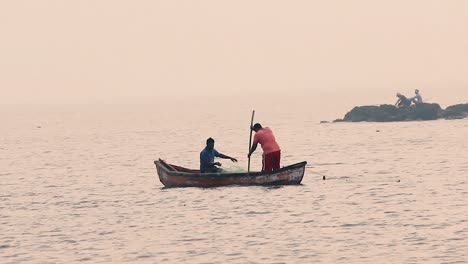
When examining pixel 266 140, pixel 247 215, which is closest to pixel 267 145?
pixel 266 140

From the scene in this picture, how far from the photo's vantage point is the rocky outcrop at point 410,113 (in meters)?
101

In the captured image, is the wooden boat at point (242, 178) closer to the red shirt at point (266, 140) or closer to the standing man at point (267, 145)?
the standing man at point (267, 145)

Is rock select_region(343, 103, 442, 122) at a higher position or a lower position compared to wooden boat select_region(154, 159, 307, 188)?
higher

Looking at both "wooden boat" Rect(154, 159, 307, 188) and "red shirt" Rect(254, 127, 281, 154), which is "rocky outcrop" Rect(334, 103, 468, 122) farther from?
"red shirt" Rect(254, 127, 281, 154)

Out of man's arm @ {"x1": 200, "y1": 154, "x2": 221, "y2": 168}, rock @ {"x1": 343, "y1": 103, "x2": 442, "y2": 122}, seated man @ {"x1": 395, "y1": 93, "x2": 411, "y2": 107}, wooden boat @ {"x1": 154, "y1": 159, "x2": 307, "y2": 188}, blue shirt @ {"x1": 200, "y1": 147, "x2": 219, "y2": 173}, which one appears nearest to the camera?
blue shirt @ {"x1": 200, "y1": 147, "x2": 219, "y2": 173}

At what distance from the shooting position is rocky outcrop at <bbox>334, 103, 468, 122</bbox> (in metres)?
101

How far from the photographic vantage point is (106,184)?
4997 cm

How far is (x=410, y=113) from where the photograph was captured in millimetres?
100812

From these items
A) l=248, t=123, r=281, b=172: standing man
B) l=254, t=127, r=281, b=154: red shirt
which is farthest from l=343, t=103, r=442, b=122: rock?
l=254, t=127, r=281, b=154: red shirt

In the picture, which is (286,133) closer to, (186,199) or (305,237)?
(186,199)

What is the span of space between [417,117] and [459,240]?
74.0m

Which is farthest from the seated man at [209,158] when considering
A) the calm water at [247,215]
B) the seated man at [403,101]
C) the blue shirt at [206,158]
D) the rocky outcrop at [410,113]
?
the rocky outcrop at [410,113]

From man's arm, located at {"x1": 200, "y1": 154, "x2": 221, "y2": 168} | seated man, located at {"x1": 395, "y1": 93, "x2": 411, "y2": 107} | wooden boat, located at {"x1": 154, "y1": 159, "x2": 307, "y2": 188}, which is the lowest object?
wooden boat, located at {"x1": 154, "y1": 159, "x2": 307, "y2": 188}

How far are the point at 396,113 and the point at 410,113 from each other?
240cm
